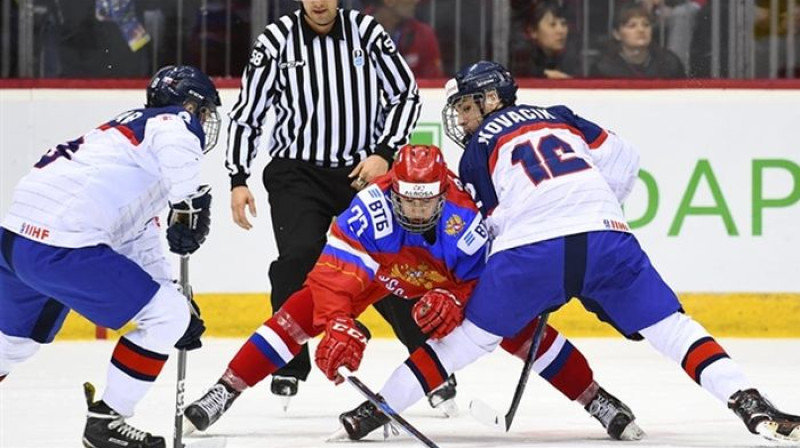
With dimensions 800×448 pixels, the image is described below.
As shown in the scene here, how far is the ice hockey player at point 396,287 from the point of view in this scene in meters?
4.39

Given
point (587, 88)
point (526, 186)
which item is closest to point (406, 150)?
point (526, 186)

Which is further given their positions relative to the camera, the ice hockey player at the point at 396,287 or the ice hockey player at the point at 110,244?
the ice hockey player at the point at 396,287

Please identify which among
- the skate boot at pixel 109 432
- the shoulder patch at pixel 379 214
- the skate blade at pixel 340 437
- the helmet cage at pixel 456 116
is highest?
the helmet cage at pixel 456 116

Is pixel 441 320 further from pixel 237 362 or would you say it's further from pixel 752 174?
pixel 752 174

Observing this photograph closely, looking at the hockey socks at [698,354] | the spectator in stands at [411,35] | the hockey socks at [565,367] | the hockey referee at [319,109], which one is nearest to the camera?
the hockey socks at [698,354]

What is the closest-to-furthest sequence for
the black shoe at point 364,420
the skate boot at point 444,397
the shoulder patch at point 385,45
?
1. the black shoe at point 364,420
2. the skate boot at point 444,397
3. the shoulder patch at point 385,45

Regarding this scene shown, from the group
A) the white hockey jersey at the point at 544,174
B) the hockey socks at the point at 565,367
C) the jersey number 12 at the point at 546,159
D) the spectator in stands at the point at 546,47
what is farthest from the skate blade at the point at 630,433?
the spectator in stands at the point at 546,47

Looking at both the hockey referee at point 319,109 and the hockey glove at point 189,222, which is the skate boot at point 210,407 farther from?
the hockey referee at point 319,109

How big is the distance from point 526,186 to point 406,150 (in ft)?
0.96

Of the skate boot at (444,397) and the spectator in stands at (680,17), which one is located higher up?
the spectator in stands at (680,17)

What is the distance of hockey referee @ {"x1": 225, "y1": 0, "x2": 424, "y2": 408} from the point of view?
5.49 metres

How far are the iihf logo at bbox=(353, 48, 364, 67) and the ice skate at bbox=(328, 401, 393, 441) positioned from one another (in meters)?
1.40

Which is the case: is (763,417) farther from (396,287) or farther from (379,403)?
(396,287)

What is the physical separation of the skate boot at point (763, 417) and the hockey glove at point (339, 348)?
0.85 meters
